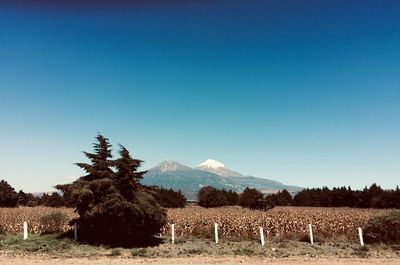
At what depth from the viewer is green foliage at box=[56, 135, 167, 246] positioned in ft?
61.9

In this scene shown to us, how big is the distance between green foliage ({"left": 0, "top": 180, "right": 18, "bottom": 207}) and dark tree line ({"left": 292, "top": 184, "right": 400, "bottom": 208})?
68.9 m

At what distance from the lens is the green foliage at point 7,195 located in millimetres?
67500

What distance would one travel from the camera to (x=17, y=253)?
56.5 feet

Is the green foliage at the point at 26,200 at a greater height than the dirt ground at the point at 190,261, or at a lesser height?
greater

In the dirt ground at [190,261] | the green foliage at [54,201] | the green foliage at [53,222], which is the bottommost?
the dirt ground at [190,261]

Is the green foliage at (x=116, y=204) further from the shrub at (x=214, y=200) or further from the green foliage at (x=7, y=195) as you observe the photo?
the shrub at (x=214, y=200)

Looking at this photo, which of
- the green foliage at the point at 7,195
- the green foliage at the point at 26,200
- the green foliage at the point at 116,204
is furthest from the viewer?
the green foliage at the point at 26,200

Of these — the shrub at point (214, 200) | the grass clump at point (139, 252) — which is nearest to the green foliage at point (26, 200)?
the shrub at point (214, 200)

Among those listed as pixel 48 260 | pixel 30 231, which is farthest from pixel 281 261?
pixel 30 231

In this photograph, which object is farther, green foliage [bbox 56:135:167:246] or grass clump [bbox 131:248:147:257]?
green foliage [bbox 56:135:167:246]

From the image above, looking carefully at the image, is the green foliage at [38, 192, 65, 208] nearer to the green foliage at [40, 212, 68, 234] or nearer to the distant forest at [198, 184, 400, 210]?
the distant forest at [198, 184, 400, 210]

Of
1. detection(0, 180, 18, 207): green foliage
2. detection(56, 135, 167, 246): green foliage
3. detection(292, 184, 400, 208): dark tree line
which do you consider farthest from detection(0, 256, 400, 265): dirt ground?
detection(292, 184, 400, 208): dark tree line

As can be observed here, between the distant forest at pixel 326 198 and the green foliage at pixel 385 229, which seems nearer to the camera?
the green foliage at pixel 385 229

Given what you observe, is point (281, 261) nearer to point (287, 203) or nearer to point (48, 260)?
point (48, 260)
